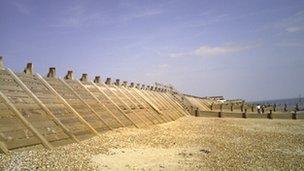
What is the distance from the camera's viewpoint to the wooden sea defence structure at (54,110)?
12.2m

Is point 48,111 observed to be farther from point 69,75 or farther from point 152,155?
point 69,75

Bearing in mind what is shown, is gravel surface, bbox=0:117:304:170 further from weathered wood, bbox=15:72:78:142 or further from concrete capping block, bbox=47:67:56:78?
concrete capping block, bbox=47:67:56:78

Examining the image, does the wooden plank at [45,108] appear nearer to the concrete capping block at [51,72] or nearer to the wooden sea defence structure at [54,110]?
the wooden sea defence structure at [54,110]

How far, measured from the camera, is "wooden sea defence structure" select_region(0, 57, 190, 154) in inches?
479

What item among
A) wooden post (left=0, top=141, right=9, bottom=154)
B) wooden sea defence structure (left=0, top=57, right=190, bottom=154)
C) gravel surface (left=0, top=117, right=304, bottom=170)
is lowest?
gravel surface (left=0, top=117, right=304, bottom=170)

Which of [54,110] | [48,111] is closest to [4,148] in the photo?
[48,111]

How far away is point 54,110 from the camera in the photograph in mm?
15133

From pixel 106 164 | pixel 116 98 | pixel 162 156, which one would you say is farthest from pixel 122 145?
pixel 116 98

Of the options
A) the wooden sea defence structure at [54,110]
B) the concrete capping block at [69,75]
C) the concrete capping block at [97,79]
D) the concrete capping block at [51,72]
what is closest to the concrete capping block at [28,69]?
the wooden sea defence structure at [54,110]

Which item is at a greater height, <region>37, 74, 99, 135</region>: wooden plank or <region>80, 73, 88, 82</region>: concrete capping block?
<region>80, 73, 88, 82</region>: concrete capping block

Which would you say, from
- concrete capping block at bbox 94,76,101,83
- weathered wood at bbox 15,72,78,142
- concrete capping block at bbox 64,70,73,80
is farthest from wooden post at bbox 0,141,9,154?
concrete capping block at bbox 94,76,101,83

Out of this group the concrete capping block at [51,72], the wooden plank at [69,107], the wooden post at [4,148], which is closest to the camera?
the wooden post at [4,148]

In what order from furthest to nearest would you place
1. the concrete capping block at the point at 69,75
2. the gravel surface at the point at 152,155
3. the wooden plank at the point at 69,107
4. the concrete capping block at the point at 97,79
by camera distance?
the concrete capping block at the point at 97,79, the concrete capping block at the point at 69,75, the wooden plank at the point at 69,107, the gravel surface at the point at 152,155

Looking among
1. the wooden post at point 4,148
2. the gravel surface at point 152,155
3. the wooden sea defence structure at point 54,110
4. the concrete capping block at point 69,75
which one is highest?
the concrete capping block at point 69,75
